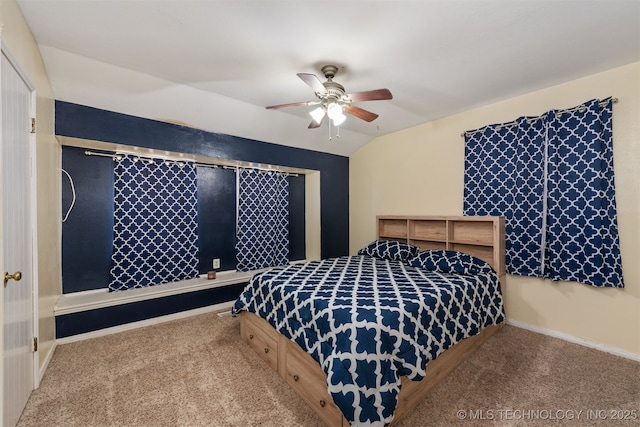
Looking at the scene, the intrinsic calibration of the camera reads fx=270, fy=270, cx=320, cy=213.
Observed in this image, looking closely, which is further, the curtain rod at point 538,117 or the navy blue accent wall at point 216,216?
the navy blue accent wall at point 216,216

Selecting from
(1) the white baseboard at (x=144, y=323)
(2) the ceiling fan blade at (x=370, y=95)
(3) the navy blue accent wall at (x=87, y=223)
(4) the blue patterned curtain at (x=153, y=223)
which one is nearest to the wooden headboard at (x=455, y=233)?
(2) the ceiling fan blade at (x=370, y=95)

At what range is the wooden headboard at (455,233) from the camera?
9.45ft

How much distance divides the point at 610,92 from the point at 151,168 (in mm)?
4627

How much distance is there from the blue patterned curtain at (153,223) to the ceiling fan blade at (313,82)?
2105 mm

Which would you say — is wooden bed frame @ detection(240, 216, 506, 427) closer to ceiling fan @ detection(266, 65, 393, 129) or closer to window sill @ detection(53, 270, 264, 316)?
window sill @ detection(53, 270, 264, 316)

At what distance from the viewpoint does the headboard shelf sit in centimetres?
288

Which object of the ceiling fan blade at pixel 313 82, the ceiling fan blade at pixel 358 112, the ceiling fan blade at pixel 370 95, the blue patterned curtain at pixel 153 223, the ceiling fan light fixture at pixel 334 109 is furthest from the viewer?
the blue patterned curtain at pixel 153 223

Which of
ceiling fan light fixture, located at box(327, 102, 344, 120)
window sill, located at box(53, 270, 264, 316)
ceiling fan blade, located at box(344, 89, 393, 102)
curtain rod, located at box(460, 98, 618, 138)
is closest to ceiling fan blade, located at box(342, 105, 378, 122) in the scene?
ceiling fan light fixture, located at box(327, 102, 344, 120)

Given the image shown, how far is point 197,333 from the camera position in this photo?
2.77 m

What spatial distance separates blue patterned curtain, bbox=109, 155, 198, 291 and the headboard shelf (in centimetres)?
266

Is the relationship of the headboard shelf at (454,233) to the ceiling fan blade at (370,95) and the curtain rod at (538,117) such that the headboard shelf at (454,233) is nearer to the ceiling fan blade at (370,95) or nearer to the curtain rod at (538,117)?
the curtain rod at (538,117)

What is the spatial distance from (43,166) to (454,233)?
402 centimetres

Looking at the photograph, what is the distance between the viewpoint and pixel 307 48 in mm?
2051

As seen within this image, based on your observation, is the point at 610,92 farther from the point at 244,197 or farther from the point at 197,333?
the point at 197,333
